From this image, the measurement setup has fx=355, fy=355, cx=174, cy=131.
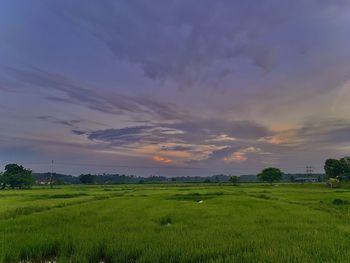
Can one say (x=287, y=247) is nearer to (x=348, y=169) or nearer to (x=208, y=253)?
(x=208, y=253)

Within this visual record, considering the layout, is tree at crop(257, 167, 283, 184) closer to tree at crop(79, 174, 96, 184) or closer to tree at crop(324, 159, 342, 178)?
tree at crop(324, 159, 342, 178)

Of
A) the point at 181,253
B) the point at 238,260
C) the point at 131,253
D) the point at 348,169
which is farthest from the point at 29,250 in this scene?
the point at 348,169

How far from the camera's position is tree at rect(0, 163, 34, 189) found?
72.4 m

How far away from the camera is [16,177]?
72.3 metres

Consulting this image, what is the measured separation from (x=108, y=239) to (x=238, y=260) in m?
4.12

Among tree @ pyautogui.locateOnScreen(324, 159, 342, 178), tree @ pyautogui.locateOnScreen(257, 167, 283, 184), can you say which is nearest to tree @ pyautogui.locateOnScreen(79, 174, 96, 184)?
tree @ pyautogui.locateOnScreen(257, 167, 283, 184)

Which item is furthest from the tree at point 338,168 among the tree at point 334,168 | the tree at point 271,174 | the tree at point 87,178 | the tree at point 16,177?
the tree at point 87,178

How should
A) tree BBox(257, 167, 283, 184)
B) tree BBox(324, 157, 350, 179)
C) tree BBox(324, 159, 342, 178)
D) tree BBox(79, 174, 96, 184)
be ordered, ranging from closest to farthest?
tree BBox(324, 157, 350, 179)
tree BBox(324, 159, 342, 178)
tree BBox(257, 167, 283, 184)
tree BBox(79, 174, 96, 184)

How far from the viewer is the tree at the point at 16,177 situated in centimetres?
7244

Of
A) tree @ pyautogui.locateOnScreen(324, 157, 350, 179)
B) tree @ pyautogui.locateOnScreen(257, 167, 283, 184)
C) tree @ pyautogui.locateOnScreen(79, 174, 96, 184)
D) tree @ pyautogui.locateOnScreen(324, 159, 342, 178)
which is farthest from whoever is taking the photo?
tree @ pyautogui.locateOnScreen(79, 174, 96, 184)

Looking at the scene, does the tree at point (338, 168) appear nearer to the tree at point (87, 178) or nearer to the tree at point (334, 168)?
the tree at point (334, 168)

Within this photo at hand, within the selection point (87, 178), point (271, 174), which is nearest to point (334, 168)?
point (271, 174)

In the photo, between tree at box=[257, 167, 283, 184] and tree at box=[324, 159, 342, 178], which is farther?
tree at box=[257, 167, 283, 184]

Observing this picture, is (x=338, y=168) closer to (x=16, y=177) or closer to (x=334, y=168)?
(x=334, y=168)
